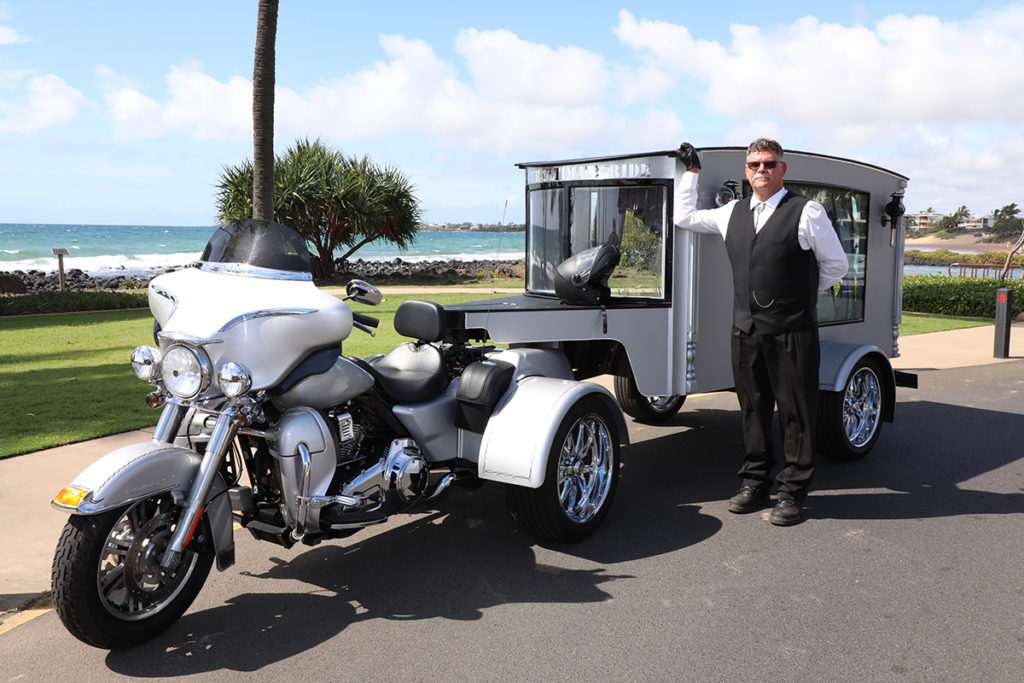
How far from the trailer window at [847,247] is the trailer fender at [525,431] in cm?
286

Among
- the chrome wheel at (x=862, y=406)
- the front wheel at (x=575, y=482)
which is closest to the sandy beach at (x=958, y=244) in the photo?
the chrome wheel at (x=862, y=406)

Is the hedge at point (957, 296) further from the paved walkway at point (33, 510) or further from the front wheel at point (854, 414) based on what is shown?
the paved walkway at point (33, 510)

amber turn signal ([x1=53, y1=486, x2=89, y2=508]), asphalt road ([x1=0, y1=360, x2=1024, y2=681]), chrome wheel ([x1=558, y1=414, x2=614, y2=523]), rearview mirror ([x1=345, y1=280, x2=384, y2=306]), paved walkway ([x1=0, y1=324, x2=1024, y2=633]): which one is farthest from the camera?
chrome wheel ([x1=558, y1=414, x2=614, y2=523])

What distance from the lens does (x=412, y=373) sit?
449 centimetres

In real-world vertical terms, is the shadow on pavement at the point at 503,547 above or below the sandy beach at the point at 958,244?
below

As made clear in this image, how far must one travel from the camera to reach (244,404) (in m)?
3.46

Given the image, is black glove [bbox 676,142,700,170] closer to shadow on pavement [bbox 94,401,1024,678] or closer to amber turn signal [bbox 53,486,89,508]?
shadow on pavement [bbox 94,401,1024,678]

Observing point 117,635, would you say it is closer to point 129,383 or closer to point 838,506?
point 838,506

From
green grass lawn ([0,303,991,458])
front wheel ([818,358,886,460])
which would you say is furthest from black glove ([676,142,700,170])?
green grass lawn ([0,303,991,458])

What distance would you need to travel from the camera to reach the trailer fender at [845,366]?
597 cm

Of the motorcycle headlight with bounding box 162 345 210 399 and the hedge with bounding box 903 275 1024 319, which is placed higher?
the motorcycle headlight with bounding box 162 345 210 399

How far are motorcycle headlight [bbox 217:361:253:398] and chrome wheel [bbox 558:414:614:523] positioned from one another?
183 centimetres

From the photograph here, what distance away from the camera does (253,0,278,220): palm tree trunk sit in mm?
9625

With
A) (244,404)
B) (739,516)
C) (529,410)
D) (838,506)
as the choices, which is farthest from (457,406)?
(838,506)
